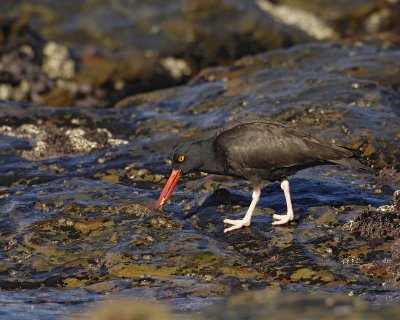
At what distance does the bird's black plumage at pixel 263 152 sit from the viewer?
10258mm

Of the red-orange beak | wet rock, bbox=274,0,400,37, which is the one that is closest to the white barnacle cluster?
wet rock, bbox=274,0,400,37

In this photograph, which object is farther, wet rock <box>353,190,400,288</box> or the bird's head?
the bird's head

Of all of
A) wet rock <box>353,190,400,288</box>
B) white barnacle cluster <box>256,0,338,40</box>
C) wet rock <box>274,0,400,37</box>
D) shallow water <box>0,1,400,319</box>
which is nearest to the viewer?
shallow water <box>0,1,400,319</box>

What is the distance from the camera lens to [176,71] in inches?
893

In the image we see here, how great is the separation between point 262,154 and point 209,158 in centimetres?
83

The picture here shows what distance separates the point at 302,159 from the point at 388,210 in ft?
4.36

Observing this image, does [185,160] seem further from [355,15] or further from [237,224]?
[355,15]

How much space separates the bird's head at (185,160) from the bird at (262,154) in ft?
0.05

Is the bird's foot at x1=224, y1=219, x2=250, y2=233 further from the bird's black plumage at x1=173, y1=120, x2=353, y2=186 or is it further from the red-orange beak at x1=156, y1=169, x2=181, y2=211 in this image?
the red-orange beak at x1=156, y1=169, x2=181, y2=211

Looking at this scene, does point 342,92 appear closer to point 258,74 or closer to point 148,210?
point 258,74

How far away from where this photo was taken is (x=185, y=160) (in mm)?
10820

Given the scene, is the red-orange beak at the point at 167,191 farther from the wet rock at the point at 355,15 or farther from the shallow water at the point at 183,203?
the wet rock at the point at 355,15

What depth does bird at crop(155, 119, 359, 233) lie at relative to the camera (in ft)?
33.7

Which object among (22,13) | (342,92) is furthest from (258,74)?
(22,13)
